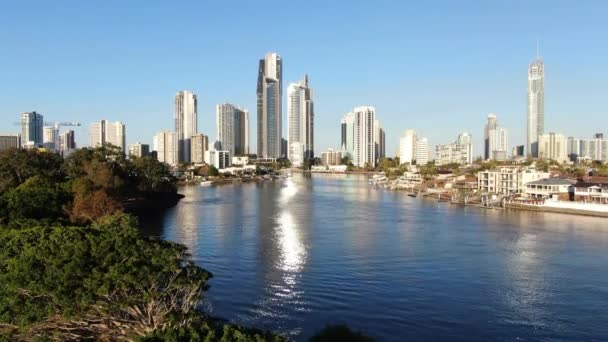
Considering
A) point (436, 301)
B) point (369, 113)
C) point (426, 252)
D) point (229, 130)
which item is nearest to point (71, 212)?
point (426, 252)

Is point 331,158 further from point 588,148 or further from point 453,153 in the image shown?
point 588,148

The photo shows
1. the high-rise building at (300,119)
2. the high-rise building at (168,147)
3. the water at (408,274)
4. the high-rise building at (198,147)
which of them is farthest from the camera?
the high-rise building at (300,119)

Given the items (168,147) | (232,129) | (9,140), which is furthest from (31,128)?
(232,129)

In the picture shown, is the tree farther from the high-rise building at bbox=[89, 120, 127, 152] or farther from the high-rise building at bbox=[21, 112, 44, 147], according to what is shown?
the high-rise building at bbox=[89, 120, 127, 152]

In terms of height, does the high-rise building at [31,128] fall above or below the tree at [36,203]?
above

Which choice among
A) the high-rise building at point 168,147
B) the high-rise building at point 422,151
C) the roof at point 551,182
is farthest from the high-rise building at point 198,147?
the roof at point 551,182

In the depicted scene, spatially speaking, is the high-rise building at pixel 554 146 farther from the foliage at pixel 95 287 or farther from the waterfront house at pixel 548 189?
the foliage at pixel 95 287

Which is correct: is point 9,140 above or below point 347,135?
below
